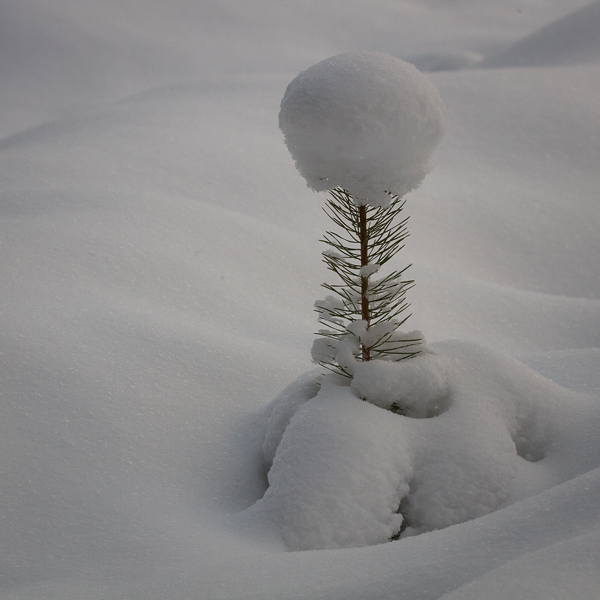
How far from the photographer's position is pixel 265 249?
4590 mm

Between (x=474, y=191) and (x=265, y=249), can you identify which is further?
(x=474, y=191)

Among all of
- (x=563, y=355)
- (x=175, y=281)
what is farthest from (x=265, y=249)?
(x=563, y=355)

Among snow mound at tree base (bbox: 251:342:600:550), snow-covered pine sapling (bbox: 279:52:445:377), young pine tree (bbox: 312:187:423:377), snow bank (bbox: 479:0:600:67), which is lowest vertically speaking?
snow mound at tree base (bbox: 251:342:600:550)

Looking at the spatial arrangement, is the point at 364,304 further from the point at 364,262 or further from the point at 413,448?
the point at 413,448

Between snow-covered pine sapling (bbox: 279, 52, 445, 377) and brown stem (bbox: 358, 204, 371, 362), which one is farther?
brown stem (bbox: 358, 204, 371, 362)

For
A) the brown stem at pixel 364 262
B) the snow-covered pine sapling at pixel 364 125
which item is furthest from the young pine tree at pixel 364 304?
the snow-covered pine sapling at pixel 364 125

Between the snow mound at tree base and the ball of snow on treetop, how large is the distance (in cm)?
64

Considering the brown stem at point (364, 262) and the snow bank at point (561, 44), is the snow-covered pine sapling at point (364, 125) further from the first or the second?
the snow bank at point (561, 44)

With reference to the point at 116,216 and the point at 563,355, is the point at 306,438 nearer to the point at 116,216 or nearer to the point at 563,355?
the point at 563,355

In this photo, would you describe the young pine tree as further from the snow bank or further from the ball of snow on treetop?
the snow bank

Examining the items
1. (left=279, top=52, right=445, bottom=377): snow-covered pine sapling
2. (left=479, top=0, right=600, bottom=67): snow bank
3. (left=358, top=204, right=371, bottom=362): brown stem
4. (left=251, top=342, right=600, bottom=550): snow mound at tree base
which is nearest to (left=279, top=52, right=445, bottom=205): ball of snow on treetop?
(left=279, top=52, right=445, bottom=377): snow-covered pine sapling

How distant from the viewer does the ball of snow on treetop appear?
1980 millimetres

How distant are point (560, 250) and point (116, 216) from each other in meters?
3.75

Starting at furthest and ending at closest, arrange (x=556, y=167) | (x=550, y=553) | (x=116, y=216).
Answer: (x=556, y=167) < (x=116, y=216) < (x=550, y=553)
